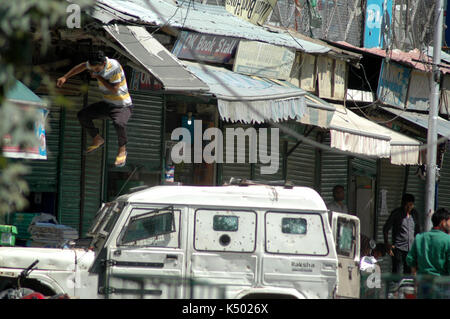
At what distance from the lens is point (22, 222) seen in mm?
12484

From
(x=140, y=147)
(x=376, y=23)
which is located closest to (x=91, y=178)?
(x=140, y=147)

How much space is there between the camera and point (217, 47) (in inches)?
550

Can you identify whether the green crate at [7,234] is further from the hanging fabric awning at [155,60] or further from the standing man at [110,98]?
the hanging fabric awning at [155,60]

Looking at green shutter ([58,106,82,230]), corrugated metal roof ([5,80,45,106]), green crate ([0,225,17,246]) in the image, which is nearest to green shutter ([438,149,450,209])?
green shutter ([58,106,82,230])

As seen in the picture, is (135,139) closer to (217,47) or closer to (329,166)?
(217,47)

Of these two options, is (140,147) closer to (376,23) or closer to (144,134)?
(144,134)

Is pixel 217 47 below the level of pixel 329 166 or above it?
above

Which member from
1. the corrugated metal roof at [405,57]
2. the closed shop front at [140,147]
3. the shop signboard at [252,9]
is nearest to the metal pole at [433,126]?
the corrugated metal roof at [405,57]

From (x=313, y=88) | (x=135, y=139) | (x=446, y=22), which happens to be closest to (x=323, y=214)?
(x=135, y=139)

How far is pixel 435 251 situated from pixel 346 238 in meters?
1.06

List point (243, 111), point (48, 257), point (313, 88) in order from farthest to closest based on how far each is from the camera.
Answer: point (313, 88)
point (243, 111)
point (48, 257)

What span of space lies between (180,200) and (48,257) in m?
1.53

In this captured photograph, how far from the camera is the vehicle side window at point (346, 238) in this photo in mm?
9484
